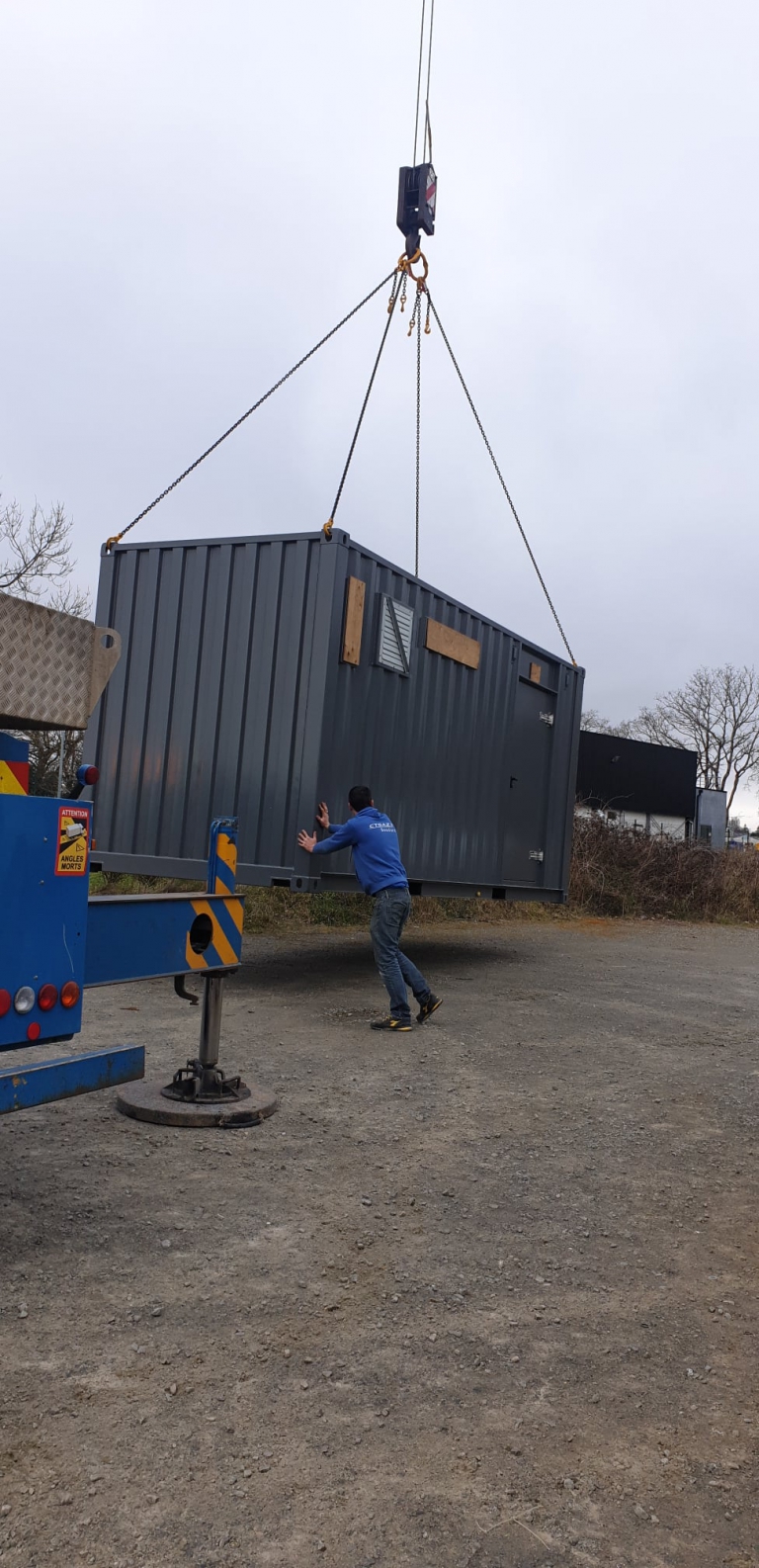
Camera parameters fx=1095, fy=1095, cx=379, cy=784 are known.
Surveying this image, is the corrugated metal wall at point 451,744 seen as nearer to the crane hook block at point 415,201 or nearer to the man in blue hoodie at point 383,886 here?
the man in blue hoodie at point 383,886

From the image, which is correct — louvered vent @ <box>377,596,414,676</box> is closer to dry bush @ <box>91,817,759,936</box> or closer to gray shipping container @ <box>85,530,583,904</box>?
gray shipping container @ <box>85,530,583,904</box>

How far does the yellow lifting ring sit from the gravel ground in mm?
6895

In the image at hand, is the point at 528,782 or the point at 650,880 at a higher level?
the point at 528,782

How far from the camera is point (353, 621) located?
305 inches

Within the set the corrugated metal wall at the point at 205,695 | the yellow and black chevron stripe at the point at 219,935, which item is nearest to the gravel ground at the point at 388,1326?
the yellow and black chevron stripe at the point at 219,935

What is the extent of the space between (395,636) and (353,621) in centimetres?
64

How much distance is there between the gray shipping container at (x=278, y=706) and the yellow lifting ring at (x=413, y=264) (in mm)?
2878

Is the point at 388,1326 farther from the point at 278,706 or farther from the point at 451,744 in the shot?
the point at 451,744

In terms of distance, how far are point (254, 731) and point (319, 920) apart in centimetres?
560

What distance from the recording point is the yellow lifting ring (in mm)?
9414

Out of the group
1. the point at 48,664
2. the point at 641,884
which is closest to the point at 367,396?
the point at 48,664

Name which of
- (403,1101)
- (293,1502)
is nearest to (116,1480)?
(293,1502)

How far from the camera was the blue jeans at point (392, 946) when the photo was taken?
6.99m

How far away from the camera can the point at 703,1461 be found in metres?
2.42
